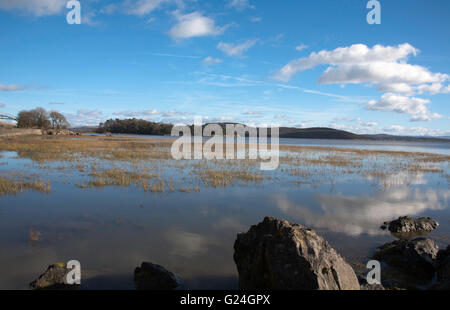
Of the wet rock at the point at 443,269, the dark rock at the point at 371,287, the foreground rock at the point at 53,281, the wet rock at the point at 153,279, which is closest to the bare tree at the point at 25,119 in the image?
the foreground rock at the point at 53,281

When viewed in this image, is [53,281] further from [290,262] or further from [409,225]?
[409,225]

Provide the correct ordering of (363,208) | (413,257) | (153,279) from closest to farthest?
(153,279) < (413,257) < (363,208)

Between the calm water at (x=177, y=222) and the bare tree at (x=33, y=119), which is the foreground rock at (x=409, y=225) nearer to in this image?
the calm water at (x=177, y=222)

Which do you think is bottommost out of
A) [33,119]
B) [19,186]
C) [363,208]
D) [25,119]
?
[363,208]

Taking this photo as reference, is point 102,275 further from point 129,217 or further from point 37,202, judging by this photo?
point 37,202

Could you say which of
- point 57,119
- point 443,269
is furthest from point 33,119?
point 443,269

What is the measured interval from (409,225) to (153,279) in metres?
9.70

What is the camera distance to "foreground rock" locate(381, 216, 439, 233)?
10320mm

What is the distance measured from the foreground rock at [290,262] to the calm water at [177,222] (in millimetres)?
1304

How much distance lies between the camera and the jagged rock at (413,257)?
23.1 feet

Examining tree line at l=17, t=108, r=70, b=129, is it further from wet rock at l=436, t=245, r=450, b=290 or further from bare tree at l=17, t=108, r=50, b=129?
wet rock at l=436, t=245, r=450, b=290

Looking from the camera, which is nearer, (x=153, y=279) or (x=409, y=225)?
(x=153, y=279)

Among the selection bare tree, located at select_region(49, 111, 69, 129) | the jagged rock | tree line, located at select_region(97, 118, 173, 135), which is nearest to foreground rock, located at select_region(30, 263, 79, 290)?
the jagged rock

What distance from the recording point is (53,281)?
598 centimetres
